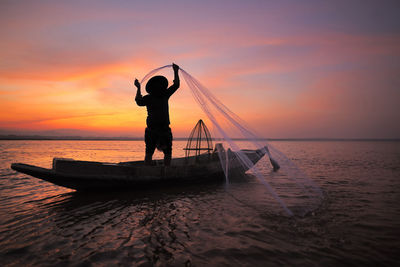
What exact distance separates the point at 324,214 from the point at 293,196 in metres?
2.25

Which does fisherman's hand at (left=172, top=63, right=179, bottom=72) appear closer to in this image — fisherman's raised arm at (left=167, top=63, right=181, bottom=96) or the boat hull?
fisherman's raised arm at (left=167, top=63, right=181, bottom=96)

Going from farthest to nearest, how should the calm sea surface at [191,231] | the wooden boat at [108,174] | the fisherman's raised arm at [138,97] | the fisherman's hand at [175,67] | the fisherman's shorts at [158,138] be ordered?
1. the fisherman's shorts at [158,138]
2. the fisherman's raised arm at [138,97]
3. the fisherman's hand at [175,67]
4. the wooden boat at [108,174]
5. the calm sea surface at [191,231]

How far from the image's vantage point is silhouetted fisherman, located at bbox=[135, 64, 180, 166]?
778cm

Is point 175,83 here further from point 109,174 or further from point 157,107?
point 109,174

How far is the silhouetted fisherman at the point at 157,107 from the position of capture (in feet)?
25.5

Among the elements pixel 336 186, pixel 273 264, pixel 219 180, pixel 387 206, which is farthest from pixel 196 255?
pixel 336 186

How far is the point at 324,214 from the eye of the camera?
5.99 metres

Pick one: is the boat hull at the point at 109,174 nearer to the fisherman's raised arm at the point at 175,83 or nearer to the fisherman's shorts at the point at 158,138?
A: the fisherman's shorts at the point at 158,138

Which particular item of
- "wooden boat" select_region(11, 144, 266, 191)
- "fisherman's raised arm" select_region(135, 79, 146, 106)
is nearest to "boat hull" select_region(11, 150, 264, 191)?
"wooden boat" select_region(11, 144, 266, 191)

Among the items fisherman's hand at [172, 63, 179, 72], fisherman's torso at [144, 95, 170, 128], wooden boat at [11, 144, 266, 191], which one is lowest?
wooden boat at [11, 144, 266, 191]

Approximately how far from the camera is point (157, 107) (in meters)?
7.88

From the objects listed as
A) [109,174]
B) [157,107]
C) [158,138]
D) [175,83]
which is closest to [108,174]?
[109,174]


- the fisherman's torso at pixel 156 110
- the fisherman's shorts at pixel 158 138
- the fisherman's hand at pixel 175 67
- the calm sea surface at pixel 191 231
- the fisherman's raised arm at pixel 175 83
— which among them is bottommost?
the calm sea surface at pixel 191 231

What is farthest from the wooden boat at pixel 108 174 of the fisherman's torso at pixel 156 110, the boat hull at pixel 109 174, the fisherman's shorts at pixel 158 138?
the fisherman's torso at pixel 156 110
